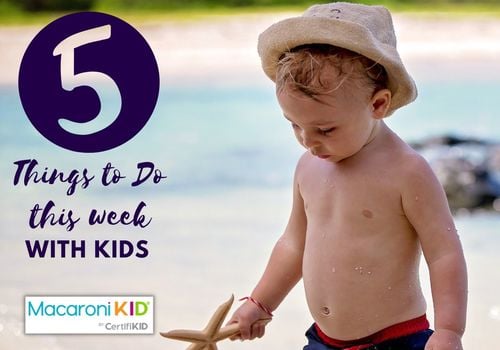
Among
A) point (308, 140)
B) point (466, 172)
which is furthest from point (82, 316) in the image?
point (466, 172)

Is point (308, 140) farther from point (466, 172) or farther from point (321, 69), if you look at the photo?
point (466, 172)

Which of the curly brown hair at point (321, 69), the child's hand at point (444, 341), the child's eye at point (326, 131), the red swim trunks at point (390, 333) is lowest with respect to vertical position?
the child's hand at point (444, 341)

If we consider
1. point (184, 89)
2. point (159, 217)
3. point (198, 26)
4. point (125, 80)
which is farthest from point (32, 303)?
point (198, 26)

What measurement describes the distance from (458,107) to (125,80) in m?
3.24

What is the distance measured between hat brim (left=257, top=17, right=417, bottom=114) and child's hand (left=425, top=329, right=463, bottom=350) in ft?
0.96

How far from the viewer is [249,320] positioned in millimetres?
1594

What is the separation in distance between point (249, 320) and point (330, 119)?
1.13 feet

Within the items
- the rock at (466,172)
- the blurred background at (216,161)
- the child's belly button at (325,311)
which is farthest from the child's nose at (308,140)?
the rock at (466,172)

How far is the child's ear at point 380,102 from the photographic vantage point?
1430mm

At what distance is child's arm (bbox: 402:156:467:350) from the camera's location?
1.40m

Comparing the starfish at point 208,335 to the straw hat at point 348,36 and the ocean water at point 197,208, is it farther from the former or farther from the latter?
the ocean water at point 197,208

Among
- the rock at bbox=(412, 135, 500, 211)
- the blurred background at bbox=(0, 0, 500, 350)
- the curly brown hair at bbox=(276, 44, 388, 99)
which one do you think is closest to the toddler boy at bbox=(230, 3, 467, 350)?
the curly brown hair at bbox=(276, 44, 388, 99)

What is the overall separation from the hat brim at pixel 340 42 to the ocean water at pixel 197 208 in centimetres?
96

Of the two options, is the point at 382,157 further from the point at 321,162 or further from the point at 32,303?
the point at 32,303
